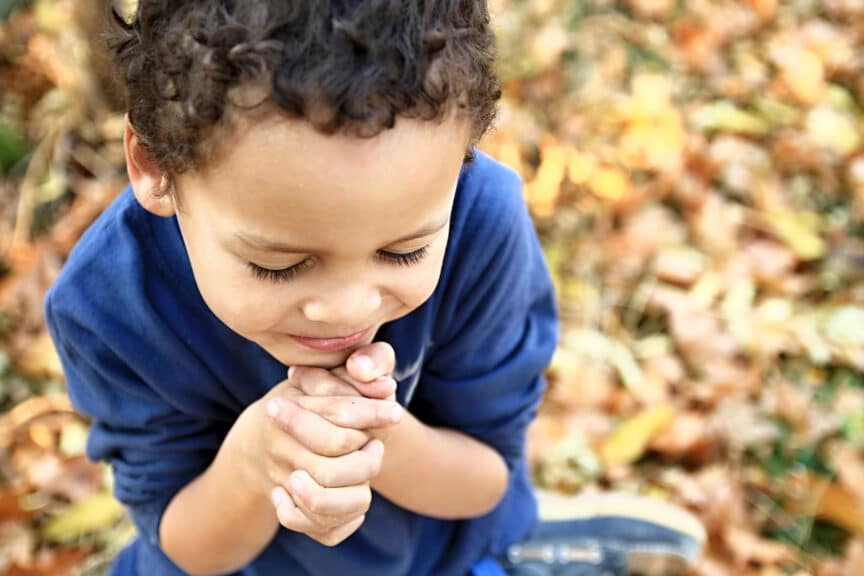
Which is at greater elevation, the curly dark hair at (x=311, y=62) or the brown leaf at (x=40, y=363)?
the curly dark hair at (x=311, y=62)

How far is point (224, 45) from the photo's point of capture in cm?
76

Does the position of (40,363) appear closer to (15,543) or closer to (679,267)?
(15,543)

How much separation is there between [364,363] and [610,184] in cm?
161

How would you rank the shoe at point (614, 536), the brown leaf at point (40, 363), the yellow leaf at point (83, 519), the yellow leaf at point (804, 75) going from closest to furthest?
the shoe at point (614, 536) → the yellow leaf at point (83, 519) → the brown leaf at point (40, 363) → the yellow leaf at point (804, 75)

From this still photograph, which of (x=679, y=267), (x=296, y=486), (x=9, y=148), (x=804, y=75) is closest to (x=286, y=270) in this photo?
(x=296, y=486)

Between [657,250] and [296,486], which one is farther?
[657,250]

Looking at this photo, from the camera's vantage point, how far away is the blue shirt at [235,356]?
1133 mm

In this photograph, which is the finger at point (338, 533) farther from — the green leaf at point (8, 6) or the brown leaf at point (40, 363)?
the green leaf at point (8, 6)

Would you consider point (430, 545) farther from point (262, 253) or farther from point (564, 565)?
point (262, 253)

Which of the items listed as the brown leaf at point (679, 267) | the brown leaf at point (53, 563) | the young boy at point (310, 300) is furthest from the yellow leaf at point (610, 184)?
the brown leaf at point (53, 563)

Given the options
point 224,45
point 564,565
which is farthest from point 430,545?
point 224,45

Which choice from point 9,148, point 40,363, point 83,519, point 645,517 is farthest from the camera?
point 9,148

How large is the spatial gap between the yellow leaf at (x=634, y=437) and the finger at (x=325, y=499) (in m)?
1.10

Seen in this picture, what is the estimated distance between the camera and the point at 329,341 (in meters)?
0.98
